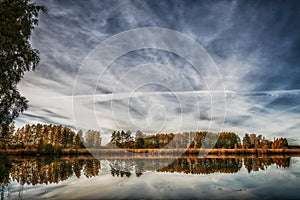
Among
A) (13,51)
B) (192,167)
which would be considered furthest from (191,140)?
(13,51)

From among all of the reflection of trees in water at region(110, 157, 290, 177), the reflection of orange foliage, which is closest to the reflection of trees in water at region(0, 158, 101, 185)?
the reflection of orange foliage

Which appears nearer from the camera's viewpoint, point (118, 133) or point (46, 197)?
point (46, 197)

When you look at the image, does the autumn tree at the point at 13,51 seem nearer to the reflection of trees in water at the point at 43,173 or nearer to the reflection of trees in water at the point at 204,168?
the reflection of trees in water at the point at 43,173

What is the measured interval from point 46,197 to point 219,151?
69109mm

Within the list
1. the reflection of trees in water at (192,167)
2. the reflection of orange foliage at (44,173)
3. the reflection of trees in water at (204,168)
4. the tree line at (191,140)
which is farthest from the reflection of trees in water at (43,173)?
the tree line at (191,140)

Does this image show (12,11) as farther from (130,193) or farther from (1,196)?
(130,193)

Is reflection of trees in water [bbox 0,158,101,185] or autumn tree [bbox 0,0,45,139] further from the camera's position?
reflection of trees in water [bbox 0,158,101,185]

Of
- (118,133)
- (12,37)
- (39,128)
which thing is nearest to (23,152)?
(39,128)

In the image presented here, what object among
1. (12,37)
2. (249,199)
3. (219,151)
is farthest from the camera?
(219,151)

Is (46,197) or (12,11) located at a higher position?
(12,11)

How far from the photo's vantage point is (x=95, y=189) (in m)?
13.5

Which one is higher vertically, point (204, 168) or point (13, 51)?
point (13, 51)

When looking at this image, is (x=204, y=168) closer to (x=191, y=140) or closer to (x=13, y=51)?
(x=13, y=51)

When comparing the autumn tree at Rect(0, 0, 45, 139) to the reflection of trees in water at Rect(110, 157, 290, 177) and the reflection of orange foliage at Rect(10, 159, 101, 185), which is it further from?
the reflection of trees in water at Rect(110, 157, 290, 177)
